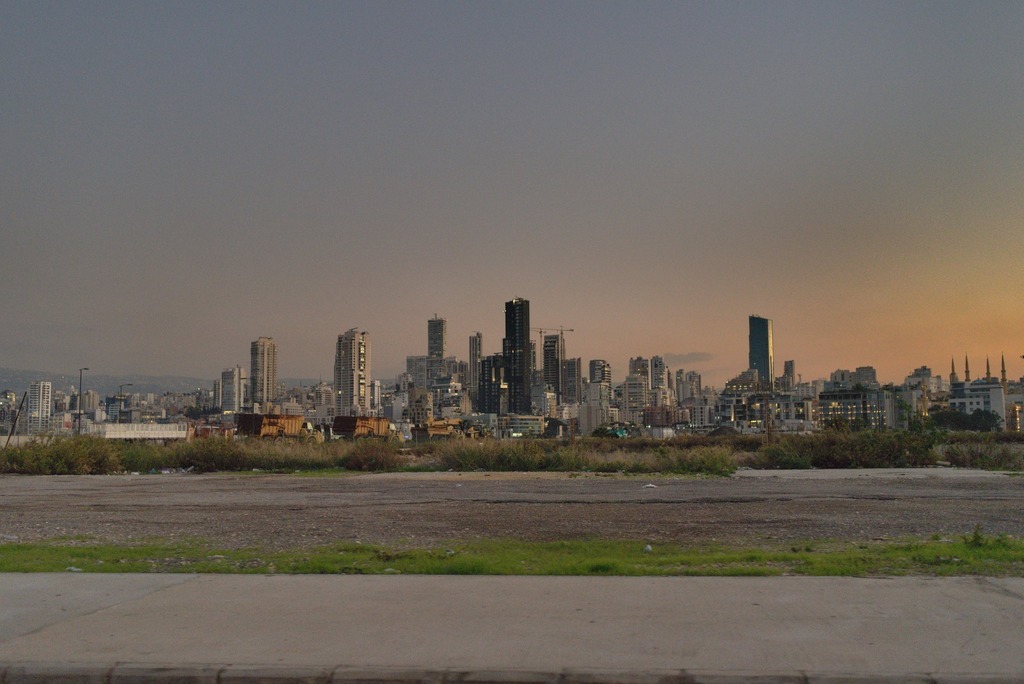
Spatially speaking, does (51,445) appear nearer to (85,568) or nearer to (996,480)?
(85,568)

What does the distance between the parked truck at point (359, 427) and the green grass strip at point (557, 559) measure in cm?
5722

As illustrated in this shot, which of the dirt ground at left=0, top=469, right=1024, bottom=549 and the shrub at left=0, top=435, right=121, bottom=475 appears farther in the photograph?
the shrub at left=0, top=435, right=121, bottom=475

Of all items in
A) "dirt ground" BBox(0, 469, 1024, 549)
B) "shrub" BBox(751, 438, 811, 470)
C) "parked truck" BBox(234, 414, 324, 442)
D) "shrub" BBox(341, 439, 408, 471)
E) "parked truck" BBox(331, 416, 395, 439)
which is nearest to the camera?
"dirt ground" BBox(0, 469, 1024, 549)

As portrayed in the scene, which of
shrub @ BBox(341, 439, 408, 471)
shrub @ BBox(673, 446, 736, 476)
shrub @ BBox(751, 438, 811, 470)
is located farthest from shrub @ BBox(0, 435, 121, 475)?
shrub @ BBox(751, 438, 811, 470)

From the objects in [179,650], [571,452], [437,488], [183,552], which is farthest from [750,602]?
[571,452]

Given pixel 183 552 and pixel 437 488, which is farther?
pixel 437 488

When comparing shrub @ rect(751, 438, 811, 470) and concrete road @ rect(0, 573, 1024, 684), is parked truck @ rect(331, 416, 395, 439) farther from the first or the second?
concrete road @ rect(0, 573, 1024, 684)

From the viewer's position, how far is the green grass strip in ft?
30.7

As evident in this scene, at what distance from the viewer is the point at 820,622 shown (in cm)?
676

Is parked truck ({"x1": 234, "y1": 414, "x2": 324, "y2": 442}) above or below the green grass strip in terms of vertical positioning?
above

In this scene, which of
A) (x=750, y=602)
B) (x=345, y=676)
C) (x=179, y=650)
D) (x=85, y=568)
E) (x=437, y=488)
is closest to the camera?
(x=345, y=676)

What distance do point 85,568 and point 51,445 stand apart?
29201 millimetres

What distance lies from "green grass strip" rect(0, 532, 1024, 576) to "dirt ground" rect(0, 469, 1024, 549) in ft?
Result: 2.94

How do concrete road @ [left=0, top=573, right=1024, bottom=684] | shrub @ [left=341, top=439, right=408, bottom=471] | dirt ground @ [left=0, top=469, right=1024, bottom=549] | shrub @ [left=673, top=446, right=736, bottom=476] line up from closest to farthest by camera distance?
1. concrete road @ [left=0, top=573, right=1024, bottom=684]
2. dirt ground @ [left=0, top=469, right=1024, bottom=549]
3. shrub @ [left=673, top=446, right=736, bottom=476]
4. shrub @ [left=341, top=439, right=408, bottom=471]
